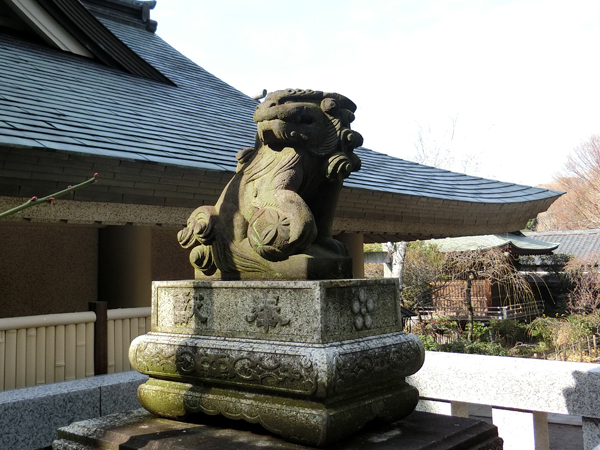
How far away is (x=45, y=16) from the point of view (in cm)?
673

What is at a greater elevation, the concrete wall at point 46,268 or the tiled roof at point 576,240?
the tiled roof at point 576,240

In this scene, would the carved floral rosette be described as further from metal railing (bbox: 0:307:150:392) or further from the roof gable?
the roof gable

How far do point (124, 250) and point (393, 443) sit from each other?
13.1 ft

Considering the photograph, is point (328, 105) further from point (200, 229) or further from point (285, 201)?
point (200, 229)

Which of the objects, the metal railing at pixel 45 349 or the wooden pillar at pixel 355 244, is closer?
the metal railing at pixel 45 349

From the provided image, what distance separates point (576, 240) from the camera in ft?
86.9

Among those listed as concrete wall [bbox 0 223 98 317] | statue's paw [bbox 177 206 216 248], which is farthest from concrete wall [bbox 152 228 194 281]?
statue's paw [bbox 177 206 216 248]

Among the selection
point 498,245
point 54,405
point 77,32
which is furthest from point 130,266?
point 498,245

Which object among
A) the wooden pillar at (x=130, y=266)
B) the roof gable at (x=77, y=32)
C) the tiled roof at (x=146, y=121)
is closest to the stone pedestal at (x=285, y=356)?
the tiled roof at (x=146, y=121)

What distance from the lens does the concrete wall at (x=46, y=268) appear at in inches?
232

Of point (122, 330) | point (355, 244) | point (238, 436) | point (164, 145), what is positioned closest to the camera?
point (238, 436)

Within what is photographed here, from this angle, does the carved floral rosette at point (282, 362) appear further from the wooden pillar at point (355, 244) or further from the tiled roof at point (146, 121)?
the wooden pillar at point (355, 244)

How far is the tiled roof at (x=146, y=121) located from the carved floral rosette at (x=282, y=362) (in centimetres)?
188

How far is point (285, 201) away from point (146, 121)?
3.43 m
